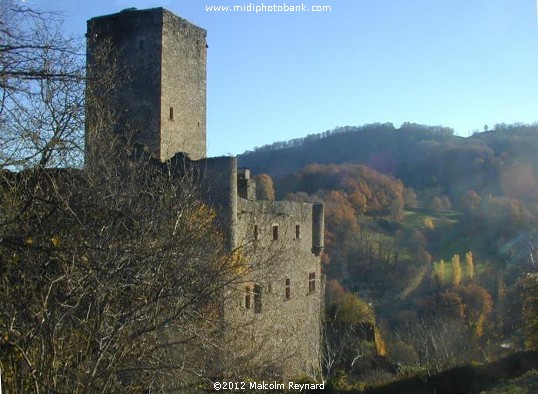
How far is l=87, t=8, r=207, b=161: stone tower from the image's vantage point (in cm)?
1745

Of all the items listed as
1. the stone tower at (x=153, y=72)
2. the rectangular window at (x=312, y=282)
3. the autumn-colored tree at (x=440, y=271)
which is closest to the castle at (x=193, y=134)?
the stone tower at (x=153, y=72)

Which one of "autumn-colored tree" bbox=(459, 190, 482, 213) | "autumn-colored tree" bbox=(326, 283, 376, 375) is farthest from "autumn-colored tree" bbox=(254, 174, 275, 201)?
"autumn-colored tree" bbox=(459, 190, 482, 213)

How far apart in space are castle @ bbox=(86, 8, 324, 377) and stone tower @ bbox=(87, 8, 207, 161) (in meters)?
0.03

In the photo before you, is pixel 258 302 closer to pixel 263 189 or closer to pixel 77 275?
pixel 77 275

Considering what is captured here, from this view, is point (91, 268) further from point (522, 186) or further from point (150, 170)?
point (522, 186)

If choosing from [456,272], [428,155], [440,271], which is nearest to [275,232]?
[456,272]

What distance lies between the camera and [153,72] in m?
17.5

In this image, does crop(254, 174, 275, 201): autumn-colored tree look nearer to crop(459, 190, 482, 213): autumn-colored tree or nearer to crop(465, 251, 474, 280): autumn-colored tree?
crop(465, 251, 474, 280): autumn-colored tree

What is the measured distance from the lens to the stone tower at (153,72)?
687 inches

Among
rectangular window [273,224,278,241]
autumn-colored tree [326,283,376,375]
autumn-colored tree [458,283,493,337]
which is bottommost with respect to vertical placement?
autumn-colored tree [458,283,493,337]

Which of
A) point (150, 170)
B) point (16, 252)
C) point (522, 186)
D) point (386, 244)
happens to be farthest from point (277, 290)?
point (522, 186)

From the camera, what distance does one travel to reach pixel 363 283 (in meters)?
62.8

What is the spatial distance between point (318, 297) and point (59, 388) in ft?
60.0

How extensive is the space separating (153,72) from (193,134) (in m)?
2.19
